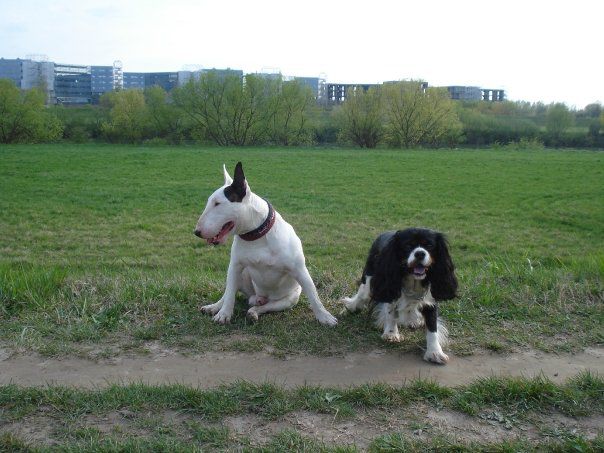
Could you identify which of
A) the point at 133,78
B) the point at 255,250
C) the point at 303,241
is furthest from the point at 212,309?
the point at 133,78

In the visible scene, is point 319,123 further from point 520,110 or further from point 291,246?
point 291,246

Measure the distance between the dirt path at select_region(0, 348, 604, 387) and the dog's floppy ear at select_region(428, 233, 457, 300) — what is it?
567mm

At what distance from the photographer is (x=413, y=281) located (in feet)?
16.3

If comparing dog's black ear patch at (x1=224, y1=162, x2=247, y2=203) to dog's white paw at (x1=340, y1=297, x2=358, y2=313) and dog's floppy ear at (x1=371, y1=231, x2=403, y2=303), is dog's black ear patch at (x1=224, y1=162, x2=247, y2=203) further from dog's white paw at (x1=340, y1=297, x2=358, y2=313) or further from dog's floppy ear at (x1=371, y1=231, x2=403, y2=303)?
dog's white paw at (x1=340, y1=297, x2=358, y2=313)

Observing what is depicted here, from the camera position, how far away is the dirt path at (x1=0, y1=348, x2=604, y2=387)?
418 centimetres

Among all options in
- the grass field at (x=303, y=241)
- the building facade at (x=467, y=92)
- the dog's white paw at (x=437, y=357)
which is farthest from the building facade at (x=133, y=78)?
the dog's white paw at (x=437, y=357)

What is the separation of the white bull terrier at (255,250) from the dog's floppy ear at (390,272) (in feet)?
2.08

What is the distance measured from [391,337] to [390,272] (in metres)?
0.57

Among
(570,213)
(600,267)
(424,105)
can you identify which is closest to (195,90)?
(424,105)

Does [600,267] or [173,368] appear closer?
[173,368]

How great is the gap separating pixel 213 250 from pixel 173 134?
58087 mm

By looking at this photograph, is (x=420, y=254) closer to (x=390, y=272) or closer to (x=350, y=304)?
(x=390, y=272)

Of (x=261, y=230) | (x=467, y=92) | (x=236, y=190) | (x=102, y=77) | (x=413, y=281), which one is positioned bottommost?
(x=413, y=281)

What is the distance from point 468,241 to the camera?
15.8 m
